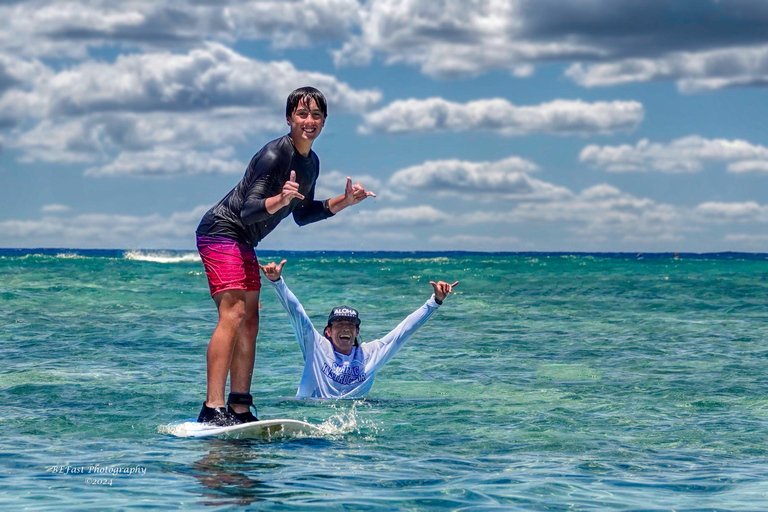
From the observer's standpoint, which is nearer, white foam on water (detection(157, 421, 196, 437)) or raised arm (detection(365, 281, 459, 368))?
white foam on water (detection(157, 421, 196, 437))

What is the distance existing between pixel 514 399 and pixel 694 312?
14.8m

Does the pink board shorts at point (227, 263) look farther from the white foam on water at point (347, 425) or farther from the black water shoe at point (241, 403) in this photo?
the white foam on water at point (347, 425)

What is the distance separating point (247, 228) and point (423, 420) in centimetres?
286

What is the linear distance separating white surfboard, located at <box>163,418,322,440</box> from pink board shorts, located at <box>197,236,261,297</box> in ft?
3.44

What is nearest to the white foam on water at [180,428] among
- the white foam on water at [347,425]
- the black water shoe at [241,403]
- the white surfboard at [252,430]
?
the white surfboard at [252,430]

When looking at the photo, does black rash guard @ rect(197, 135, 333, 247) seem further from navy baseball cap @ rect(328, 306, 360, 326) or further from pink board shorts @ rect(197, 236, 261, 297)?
navy baseball cap @ rect(328, 306, 360, 326)

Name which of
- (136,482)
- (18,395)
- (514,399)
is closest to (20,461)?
(136,482)

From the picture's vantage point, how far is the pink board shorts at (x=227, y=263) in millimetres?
7039

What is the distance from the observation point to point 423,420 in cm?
886

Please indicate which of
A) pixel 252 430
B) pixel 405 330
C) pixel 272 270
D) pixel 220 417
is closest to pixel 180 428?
pixel 220 417

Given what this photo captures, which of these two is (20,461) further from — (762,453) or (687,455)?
(762,453)

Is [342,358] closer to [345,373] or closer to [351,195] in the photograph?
[345,373]

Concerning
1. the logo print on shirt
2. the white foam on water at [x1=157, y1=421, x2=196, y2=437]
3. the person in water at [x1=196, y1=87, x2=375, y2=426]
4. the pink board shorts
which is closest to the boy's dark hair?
the person in water at [x1=196, y1=87, x2=375, y2=426]

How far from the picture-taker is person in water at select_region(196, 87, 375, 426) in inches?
271
